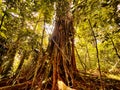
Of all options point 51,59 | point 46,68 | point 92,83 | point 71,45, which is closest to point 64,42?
point 71,45

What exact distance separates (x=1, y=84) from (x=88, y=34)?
2.19m

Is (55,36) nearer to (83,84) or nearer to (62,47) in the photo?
(62,47)

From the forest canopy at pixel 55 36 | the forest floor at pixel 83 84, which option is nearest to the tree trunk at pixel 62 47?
the forest canopy at pixel 55 36

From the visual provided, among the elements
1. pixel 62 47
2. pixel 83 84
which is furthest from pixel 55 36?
pixel 83 84

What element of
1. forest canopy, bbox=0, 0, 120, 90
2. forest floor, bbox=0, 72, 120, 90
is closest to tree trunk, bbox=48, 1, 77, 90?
forest canopy, bbox=0, 0, 120, 90

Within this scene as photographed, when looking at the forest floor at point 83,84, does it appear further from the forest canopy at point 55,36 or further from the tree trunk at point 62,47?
the tree trunk at point 62,47

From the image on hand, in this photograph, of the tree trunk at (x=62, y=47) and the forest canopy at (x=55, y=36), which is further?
the tree trunk at (x=62, y=47)

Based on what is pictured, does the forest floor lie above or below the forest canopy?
below

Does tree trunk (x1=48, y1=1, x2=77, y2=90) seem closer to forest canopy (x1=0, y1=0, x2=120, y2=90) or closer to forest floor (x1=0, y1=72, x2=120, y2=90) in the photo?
forest canopy (x1=0, y1=0, x2=120, y2=90)

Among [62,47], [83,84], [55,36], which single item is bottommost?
[83,84]

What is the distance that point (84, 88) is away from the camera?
290cm

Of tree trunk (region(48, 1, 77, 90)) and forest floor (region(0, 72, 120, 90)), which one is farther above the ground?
tree trunk (region(48, 1, 77, 90))

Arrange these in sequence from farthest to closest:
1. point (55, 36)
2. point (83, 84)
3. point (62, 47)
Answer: point (55, 36) → point (62, 47) → point (83, 84)

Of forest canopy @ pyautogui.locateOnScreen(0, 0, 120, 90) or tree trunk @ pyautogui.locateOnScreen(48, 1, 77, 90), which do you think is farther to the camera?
tree trunk @ pyautogui.locateOnScreen(48, 1, 77, 90)
